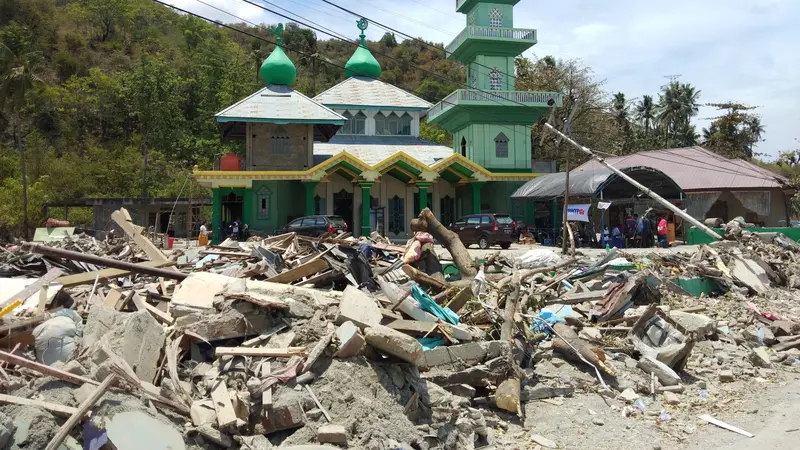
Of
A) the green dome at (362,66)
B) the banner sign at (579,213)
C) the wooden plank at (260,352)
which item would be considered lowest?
the wooden plank at (260,352)

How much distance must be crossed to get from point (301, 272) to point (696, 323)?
7660mm

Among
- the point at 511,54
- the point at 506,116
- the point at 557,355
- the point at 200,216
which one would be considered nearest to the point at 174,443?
the point at 557,355

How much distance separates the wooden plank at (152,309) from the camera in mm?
7875

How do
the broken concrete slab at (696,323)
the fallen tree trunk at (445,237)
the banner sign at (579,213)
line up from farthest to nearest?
the banner sign at (579,213) < the fallen tree trunk at (445,237) < the broken concrete slab at (696,323)

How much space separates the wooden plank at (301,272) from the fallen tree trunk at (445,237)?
10.9 feet

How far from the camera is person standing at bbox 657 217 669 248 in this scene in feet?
81.7

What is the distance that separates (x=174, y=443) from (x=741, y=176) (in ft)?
115

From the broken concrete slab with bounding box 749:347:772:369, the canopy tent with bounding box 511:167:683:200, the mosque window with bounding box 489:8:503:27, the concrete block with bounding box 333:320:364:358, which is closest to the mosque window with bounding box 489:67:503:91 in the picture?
the mosque window with bounding box 489:8:503:27

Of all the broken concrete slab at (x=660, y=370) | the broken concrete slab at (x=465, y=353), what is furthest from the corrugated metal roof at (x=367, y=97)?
the broken concrete slab at (x=465, y=353)

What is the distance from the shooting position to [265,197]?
3002 cm

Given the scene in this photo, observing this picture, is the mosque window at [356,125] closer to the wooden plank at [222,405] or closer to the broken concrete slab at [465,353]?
the broken concrete slab at [465,353]

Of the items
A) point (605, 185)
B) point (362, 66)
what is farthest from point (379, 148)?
point (605, 185)

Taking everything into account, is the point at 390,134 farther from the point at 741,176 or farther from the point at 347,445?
the point at 347,445

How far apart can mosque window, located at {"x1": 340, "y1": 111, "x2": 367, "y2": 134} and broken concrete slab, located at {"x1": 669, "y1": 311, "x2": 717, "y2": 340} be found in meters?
27.0
